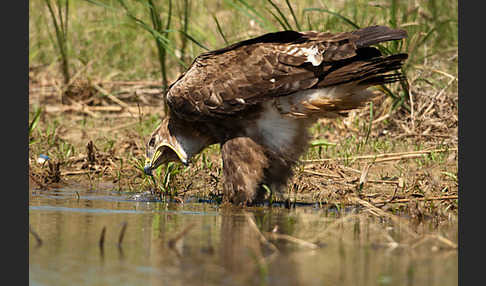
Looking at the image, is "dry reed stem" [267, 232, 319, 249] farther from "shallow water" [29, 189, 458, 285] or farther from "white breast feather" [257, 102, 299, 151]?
"white breast feather" [257, 102, 299, 151]

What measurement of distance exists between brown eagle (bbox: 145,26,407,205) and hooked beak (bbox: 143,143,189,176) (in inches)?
12.4

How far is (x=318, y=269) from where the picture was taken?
3.08 meters

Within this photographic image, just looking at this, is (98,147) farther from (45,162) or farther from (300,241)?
(300,241)

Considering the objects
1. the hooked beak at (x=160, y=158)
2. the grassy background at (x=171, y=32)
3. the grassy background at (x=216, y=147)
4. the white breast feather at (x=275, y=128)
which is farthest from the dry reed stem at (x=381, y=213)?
the grassy background at (x=171, y=32)

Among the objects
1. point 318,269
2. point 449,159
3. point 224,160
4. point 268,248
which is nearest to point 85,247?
point 268,248

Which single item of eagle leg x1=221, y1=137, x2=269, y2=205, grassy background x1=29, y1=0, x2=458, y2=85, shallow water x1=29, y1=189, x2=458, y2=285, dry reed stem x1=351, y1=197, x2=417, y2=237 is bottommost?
shallow water x1=29, y1=189, x2=458, y2=285

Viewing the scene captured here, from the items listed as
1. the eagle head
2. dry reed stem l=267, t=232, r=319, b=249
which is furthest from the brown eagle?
dry reed stem l=267, t=232, r=319, b=249

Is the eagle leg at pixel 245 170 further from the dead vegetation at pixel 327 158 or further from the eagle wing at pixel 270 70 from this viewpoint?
the dead vegetation at pixel 327 158

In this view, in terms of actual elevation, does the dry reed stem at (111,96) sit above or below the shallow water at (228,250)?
above

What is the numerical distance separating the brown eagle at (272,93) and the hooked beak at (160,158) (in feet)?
1.03

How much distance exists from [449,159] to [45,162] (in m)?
3.42

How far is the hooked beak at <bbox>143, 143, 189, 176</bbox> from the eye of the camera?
5652 mm

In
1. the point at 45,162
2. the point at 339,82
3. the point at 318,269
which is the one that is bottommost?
the point at 318,269

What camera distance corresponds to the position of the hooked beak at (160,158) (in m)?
5.65
